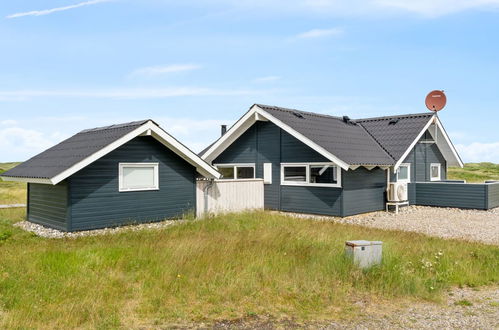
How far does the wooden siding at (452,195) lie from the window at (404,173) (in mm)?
814

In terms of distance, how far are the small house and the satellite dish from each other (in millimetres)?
14000

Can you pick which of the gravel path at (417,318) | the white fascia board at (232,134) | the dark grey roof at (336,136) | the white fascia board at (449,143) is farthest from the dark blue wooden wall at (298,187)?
the gravel path at (417,318)

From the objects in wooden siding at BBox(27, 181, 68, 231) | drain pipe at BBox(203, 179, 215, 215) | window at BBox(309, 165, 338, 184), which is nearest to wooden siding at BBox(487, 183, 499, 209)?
window at BBox(309, 165, 338, 184)

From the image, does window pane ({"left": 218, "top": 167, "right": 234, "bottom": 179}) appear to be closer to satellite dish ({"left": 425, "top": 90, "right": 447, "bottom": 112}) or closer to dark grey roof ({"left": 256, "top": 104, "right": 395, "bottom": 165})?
dark grey roof ({"left": 256, "top": 104, "right": 395, "bottom": 165})

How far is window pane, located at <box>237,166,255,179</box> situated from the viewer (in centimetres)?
2168

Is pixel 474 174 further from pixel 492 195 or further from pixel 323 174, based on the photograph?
pixel 323 174

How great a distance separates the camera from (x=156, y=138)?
15547 millimetres

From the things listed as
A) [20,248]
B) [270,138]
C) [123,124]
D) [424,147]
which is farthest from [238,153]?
[20,248]

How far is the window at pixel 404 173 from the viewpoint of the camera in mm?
21956

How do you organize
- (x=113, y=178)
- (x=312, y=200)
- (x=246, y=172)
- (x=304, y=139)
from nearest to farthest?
(x=113, y=178) < (x=304, y=139) < (x=312, y=200) < (x=246, y=172)

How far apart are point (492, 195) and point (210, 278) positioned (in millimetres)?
18998

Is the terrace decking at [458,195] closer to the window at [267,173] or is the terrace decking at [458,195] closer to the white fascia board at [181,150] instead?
the window at [267,173]

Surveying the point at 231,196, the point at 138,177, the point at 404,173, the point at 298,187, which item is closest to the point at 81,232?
the point at 138,177

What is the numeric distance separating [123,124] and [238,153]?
700 cm
